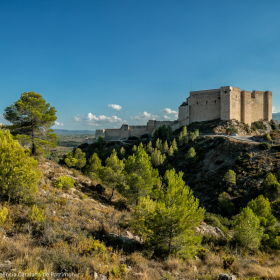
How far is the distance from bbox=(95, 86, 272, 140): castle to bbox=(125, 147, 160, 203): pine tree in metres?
37.5

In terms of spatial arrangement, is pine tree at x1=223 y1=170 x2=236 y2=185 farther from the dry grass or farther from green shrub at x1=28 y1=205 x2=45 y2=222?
green shrub at x1=28 y1=205 x2=45 y2=222

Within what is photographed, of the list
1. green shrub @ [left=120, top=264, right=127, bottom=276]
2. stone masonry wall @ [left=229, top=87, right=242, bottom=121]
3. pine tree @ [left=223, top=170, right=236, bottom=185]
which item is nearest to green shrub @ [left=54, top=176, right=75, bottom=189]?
green shrub @ [left=120, top=264, right=127, bottom=276]

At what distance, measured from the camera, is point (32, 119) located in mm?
13500

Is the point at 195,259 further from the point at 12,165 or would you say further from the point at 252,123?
the point at 252,123

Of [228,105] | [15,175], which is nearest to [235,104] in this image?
[228,105]

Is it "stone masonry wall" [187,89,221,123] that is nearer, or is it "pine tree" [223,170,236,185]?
"pine tree" [223,170,236,185]

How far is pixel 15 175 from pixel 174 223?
6.79 m

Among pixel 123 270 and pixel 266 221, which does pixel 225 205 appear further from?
pixel 123 270

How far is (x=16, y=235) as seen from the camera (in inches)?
214

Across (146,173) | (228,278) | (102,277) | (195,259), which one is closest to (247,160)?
(146,173)

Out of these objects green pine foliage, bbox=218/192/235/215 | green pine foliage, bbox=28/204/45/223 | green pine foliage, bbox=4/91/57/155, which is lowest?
green pine foliage, bbox=218/192/235/215

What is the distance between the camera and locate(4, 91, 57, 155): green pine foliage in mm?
12961

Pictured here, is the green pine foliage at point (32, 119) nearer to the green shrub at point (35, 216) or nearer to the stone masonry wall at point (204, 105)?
the green shrub at point (35, 216)

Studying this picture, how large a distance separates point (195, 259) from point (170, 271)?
2.35 metres
